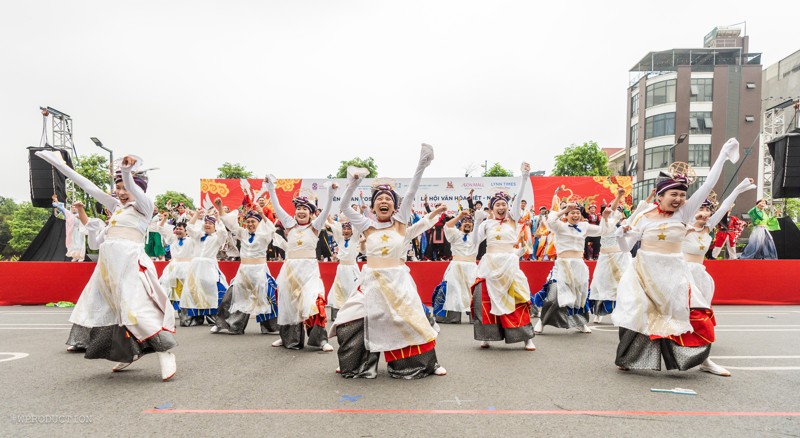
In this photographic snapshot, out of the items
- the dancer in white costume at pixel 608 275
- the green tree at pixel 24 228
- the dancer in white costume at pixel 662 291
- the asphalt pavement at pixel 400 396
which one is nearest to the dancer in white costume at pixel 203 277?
the asphalt pavement at pixel 400 396

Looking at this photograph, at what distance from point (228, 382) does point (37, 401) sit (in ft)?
4.95

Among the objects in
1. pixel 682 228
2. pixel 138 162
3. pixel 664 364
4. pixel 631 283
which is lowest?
pixel 664 364

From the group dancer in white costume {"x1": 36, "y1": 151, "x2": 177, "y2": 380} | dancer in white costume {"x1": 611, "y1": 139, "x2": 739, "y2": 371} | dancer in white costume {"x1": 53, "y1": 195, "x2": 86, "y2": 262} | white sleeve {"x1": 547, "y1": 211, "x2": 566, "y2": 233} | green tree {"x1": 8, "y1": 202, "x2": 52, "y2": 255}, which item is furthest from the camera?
green tree {"x1": 8, "y1": 202, "x2": 52, "y2": 255}

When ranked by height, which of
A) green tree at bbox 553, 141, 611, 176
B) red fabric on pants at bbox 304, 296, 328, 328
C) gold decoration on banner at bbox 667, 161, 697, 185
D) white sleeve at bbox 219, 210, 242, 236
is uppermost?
green tree at bbox 553, 141, 611, 176

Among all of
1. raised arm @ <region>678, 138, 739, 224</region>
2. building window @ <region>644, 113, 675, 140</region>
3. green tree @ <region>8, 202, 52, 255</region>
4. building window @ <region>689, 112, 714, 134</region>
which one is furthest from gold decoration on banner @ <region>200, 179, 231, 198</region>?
building window @ <region>689, 112, 714, 134</region>

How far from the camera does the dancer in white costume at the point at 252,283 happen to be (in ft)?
27.5

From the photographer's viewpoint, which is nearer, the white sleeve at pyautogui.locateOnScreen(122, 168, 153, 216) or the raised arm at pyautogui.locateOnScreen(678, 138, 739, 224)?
the white sleeve at pyautogui.locateOnScreen(122, 168, 153, 216)

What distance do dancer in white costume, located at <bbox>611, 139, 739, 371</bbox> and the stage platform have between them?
6.39 metres

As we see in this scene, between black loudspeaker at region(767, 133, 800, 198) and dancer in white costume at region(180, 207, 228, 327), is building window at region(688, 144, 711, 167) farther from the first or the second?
dancer in white costume at region(180, 207, 228, 327)

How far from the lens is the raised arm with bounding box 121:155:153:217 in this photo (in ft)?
17.4

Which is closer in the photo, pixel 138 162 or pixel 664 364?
pixel 138 162

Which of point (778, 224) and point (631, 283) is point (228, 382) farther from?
point (778, 224)

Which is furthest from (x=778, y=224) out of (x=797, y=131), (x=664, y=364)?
(x=664, y=364)

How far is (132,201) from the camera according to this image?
18.5 feet
